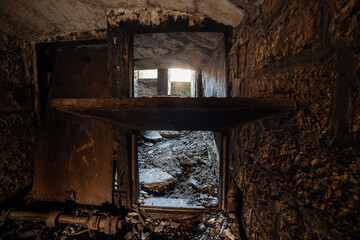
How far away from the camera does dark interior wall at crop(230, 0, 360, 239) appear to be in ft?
1.48

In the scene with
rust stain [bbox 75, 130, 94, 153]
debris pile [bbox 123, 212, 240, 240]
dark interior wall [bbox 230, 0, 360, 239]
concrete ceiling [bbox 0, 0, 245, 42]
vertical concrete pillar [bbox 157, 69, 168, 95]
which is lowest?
debris pile [bbox 123, 212, 240, 240]

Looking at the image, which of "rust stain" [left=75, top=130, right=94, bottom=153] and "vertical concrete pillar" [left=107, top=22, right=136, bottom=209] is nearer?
"vertical concrete pillar" [left=107, top=22, right=136, bottom=209]

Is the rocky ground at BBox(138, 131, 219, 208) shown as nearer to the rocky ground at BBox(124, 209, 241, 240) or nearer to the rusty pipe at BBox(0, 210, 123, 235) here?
the rocky ground at BBox(124, 209, 241, 240)

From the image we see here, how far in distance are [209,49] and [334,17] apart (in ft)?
6.14

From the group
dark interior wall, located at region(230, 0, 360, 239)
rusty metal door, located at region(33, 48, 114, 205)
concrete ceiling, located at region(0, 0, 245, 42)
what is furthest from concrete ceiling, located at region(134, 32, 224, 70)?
dark interior wall, located at region(230, 0, 360, 239)

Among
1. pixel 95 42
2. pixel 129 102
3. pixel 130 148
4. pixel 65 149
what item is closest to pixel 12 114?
pixel 65 149

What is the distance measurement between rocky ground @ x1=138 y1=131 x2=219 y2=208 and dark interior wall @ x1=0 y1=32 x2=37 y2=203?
1512 mm

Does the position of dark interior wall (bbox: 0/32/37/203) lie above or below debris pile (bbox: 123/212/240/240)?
above

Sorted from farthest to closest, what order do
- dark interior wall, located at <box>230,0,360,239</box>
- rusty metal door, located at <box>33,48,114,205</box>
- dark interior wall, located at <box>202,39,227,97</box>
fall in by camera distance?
rusty metal door, located at <box>33,48,114,205</box>
dark interior wall, located at <box>202,39,227,97</box>
dark interior wall, located at <box>230,0,360,239</box>

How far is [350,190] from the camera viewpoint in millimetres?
445

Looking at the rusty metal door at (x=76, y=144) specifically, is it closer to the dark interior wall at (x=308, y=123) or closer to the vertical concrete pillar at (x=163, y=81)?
the dark interior wall at (x=308, y=123)

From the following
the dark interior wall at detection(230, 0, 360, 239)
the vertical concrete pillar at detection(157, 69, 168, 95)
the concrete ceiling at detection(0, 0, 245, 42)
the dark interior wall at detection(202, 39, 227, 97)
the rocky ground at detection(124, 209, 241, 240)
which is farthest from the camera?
the vertical concrete pillar at detection(157, 69, 168, 95)

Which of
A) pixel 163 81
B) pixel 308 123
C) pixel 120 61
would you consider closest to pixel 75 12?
pixel 120 61

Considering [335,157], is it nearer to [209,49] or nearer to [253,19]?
[253,19]
